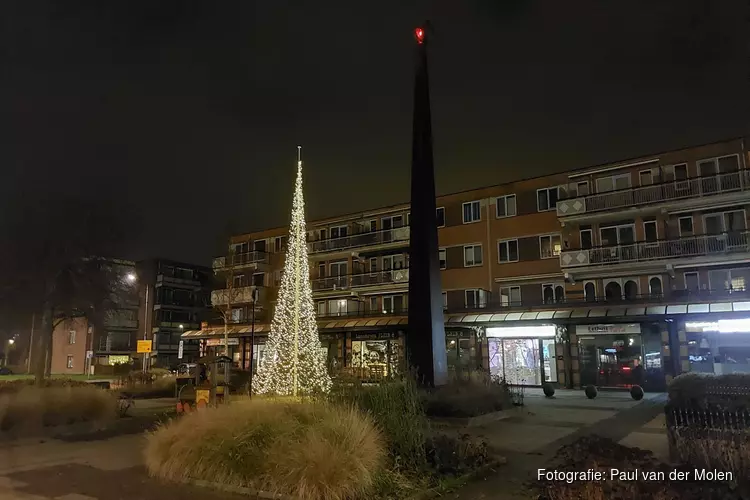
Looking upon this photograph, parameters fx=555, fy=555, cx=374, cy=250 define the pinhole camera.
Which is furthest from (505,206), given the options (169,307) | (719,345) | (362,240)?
(169,307)

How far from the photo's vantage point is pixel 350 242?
4466cm

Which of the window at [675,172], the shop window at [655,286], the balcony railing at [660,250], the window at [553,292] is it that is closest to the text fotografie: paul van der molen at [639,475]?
the balcony railing at [660,250]

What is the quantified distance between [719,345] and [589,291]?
7.18 metres

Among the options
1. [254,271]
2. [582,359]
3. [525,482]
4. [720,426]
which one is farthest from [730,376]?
[254,271]

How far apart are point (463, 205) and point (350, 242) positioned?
1037cm

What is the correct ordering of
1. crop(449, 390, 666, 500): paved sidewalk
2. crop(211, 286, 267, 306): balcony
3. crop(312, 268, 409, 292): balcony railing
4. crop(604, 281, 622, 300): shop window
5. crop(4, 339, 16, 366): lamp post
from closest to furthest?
crop(449, 390, 666, 500): paved sidewalk, crop(604, 281, 622, 300): shop window, crop(312, 268, 409, 292): balcony railing, crop(211, 286, 267, 306): balcony, crop(4, 339, 16, 366): lamp post

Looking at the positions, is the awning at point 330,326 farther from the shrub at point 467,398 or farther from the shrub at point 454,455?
the shrub at point 454,455

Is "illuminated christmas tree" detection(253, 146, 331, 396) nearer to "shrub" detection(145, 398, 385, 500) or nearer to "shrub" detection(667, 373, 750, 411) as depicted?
"shrub" detection(145, 398, 385, 500)

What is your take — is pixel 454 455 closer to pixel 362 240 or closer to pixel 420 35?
pixel 420 35

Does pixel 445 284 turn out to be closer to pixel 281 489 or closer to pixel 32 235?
pixel 32 235

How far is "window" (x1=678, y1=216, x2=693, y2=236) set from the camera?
98.8 feet

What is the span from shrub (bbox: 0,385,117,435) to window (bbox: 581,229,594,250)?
86.9 ft

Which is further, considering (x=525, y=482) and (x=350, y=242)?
(x=350, y=242)

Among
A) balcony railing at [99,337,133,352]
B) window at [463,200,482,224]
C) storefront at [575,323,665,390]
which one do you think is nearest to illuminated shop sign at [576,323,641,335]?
storefront at [575,323,665,390]
